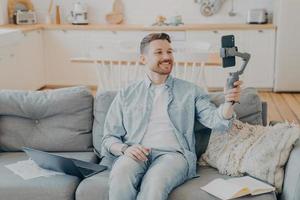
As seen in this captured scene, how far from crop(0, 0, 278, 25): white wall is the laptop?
4320 millimetres

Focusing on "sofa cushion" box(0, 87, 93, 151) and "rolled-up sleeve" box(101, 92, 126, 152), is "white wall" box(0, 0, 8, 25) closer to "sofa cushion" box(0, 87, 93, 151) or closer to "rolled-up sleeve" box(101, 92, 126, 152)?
"sofa cushion" box(0, 87, 93, 151)

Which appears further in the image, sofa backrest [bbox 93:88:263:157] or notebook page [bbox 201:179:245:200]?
sofa backrest [bbox 93:88:263:157]

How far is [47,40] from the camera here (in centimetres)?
628

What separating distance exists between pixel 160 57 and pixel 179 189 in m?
0.73

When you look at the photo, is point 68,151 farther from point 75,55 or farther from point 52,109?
point 75,55

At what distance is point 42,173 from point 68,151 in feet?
1.22

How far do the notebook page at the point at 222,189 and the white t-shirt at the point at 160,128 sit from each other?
0.27 meters

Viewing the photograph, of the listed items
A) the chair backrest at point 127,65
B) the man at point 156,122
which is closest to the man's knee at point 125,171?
the man at point 156,122

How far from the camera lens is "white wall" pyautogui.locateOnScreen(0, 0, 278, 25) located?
6355 mm

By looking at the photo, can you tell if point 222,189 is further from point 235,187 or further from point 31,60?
point 31,60

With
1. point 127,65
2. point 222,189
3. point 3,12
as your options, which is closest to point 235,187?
point 222,189

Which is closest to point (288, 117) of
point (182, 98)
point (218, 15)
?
point (218, 15)

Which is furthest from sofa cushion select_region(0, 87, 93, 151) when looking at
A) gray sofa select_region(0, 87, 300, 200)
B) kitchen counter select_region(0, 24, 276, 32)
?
kitchen counter select_region(0, 24, 276, 32)

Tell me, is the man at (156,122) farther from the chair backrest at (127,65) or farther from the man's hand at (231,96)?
the chair backrest at (127,65)
